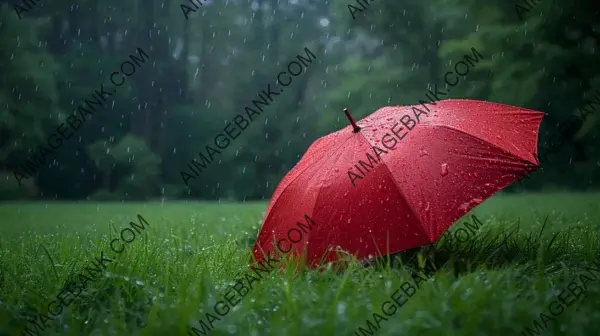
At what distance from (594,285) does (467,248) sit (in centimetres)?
140

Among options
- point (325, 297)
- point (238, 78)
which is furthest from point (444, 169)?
point (238, 78)

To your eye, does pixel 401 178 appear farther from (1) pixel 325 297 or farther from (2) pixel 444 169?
(1) pixel 325 297

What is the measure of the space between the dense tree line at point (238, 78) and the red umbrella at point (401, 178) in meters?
13.8

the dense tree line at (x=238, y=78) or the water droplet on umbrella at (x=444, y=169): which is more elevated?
the dense tree line at (x=238, y=78)

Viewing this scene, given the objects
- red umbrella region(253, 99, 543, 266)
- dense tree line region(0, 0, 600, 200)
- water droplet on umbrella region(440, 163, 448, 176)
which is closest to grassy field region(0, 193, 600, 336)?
red umbrella region(253, 99, 543, 266)

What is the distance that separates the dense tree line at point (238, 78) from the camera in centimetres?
1797

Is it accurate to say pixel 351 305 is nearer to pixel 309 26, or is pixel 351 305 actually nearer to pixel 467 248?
pixel 467 248

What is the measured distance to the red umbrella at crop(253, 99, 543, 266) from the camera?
11.8 ft

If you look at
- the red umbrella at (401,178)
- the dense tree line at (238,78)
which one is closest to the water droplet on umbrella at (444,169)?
the red umbrella at (401,178)

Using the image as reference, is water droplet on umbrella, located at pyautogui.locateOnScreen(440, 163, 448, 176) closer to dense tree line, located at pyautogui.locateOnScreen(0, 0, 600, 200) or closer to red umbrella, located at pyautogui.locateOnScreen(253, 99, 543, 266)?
red umbrella, located at pyautogui.locateOnScreen(253, 99, 543, 266)

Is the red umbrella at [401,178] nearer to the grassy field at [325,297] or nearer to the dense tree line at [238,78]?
the grassy field at [325,297]

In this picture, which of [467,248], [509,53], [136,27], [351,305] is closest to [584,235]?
[467,248]

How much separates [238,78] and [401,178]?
2540 cm

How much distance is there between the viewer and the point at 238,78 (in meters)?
28.5
